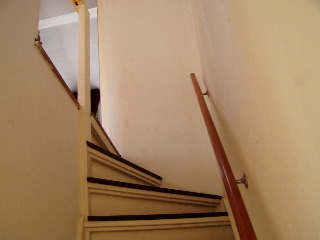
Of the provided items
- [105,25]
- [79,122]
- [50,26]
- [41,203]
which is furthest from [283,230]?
[50,26]

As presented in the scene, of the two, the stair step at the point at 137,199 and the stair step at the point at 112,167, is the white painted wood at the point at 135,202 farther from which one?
the stair step at the point at 112,167

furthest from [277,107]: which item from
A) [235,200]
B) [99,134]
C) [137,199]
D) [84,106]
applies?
[99,134]

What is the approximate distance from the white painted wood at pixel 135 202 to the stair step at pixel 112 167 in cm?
20

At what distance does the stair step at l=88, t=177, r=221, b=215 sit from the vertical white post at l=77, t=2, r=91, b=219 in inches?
2.0

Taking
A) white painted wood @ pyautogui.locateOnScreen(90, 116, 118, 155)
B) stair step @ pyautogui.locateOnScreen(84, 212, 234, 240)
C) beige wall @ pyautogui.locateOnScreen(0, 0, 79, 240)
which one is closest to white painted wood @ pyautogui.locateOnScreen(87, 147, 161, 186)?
beige wall @ pyautogui.locateOnScreen(0, 0, 79, 240)

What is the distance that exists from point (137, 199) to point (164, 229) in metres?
0.28

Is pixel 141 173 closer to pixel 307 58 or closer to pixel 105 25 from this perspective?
pixel 307 58

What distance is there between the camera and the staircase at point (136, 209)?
152 centimetres

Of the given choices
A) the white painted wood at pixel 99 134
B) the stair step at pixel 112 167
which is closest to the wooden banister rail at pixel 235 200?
the stair step at pixel 112 167

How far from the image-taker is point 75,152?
5.68 ft

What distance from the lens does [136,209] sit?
1.78 metres

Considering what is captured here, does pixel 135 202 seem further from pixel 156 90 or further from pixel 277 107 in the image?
pixel 156 90

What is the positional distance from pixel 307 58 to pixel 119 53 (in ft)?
9.75

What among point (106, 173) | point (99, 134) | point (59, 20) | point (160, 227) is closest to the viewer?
point (160, 227)
